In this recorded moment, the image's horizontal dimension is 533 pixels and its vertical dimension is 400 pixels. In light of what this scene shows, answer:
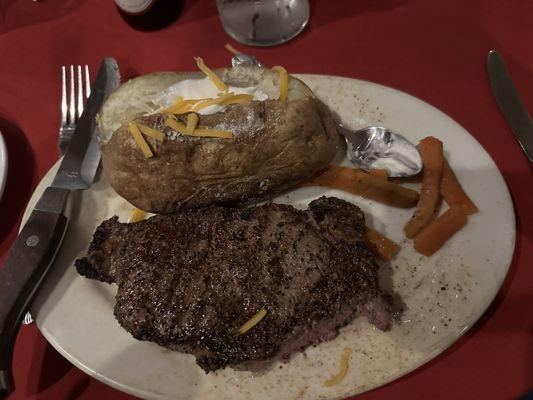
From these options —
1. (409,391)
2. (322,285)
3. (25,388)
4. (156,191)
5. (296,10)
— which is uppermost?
(296,10)

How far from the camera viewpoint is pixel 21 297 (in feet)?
5.26

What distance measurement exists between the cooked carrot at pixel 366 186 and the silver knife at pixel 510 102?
1.88 ft

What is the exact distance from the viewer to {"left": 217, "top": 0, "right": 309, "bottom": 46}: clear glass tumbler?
2393 mm

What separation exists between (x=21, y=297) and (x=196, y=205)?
2.18 ft

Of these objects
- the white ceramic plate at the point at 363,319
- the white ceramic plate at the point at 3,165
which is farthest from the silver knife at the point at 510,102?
the white ceramic plate at the point at 3,165

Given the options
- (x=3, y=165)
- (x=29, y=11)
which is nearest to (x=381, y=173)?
(x=3, y=165)

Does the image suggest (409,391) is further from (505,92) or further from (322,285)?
(505,92)

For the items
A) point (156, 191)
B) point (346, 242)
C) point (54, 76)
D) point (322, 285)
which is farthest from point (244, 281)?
Result: point (54, 76)

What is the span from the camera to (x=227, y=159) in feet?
5.34

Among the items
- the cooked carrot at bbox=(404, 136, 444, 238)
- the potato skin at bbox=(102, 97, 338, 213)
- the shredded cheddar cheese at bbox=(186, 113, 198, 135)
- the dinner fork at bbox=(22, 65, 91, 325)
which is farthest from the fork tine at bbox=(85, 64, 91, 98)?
the cooked carrot at bbox=(404, 136, 444, 238)

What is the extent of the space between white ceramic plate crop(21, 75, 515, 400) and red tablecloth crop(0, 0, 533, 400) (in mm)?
155

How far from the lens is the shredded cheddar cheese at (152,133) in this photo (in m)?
1.57

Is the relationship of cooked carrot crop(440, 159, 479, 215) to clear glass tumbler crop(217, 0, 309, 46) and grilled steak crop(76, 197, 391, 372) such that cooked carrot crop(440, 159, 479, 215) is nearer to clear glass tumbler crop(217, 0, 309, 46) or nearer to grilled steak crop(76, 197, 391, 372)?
grilled steak crop(76, 197, 391, 372)

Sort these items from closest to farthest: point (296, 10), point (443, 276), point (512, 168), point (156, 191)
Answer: point (443, 276)
point (156, 191)
point (512, 168)
point (296, 10)
